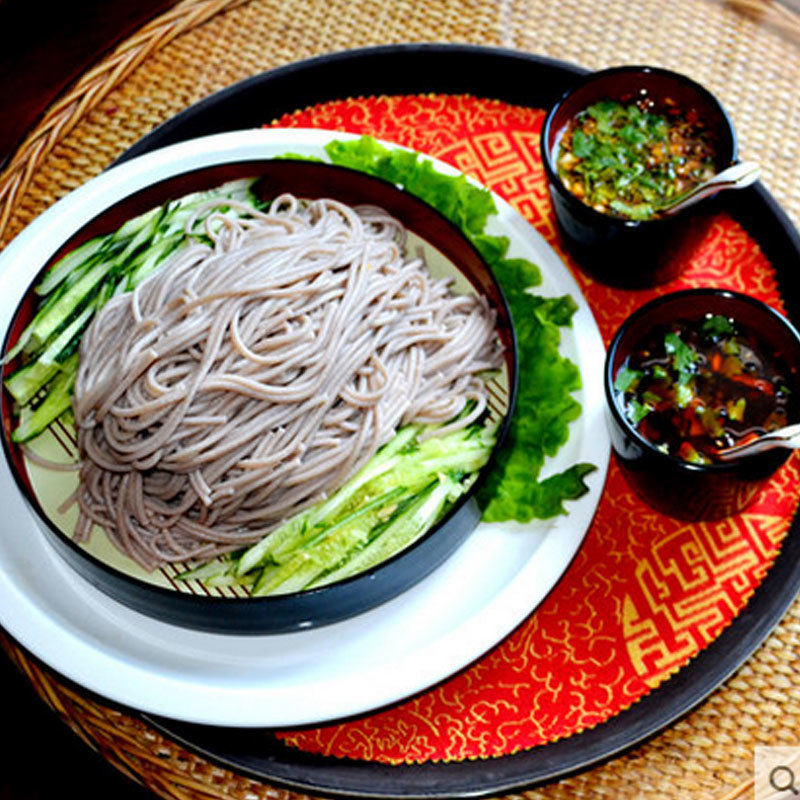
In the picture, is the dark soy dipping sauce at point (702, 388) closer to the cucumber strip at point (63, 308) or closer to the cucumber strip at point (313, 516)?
the cucumber strip at point (313, 516)

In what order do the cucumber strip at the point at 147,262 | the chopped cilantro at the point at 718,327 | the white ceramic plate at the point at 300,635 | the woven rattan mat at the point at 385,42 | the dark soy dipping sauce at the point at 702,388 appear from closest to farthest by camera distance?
the white ceramic plate at the point at 300,635 → the dark soy dipping sauce at the point at 702,388 → the chopped cilantro at the point at 718,327 → the cucumber strip at the point at 147,262 → the woven rattan mat at the point at 385,42

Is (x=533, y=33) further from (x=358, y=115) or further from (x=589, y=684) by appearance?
(x=589, y=684)

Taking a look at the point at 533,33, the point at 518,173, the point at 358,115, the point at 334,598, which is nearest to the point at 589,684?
the point at 334,598

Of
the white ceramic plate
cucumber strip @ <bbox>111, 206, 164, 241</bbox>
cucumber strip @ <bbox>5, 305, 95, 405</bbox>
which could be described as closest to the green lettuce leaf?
the white ceramic plate
